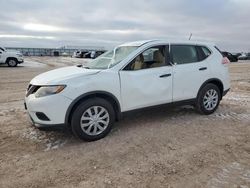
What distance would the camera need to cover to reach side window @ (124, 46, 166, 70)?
4.80 metres

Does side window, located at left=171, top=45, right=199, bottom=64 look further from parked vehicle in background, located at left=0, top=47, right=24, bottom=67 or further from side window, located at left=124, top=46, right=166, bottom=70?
parked vehicle in background, located at left=0, top=47, right=24, bottom=67

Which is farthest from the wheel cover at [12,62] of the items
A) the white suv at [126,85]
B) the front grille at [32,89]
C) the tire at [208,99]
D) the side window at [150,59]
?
the tire at [208,99]

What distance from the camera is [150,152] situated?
3961mm

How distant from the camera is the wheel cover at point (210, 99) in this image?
5.73 metres

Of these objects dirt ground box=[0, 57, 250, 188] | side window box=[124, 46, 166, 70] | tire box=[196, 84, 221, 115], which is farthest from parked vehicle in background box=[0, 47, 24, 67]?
tire box=[196, 84, 221, 115]

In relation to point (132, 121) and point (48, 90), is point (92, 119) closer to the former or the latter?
point (48, 90)

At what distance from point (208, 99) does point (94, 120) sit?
2716mm

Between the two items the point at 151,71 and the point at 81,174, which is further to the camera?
the point at 151,71

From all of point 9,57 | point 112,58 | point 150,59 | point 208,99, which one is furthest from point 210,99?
point 9,57

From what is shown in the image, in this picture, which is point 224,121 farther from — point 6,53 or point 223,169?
point 6,53

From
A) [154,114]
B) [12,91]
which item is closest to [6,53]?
[12,91]

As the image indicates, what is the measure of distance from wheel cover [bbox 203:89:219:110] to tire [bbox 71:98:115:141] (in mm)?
2297

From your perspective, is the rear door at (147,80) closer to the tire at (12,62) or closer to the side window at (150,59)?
the side window at (150,59)

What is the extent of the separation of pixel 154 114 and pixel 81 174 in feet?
9.06
